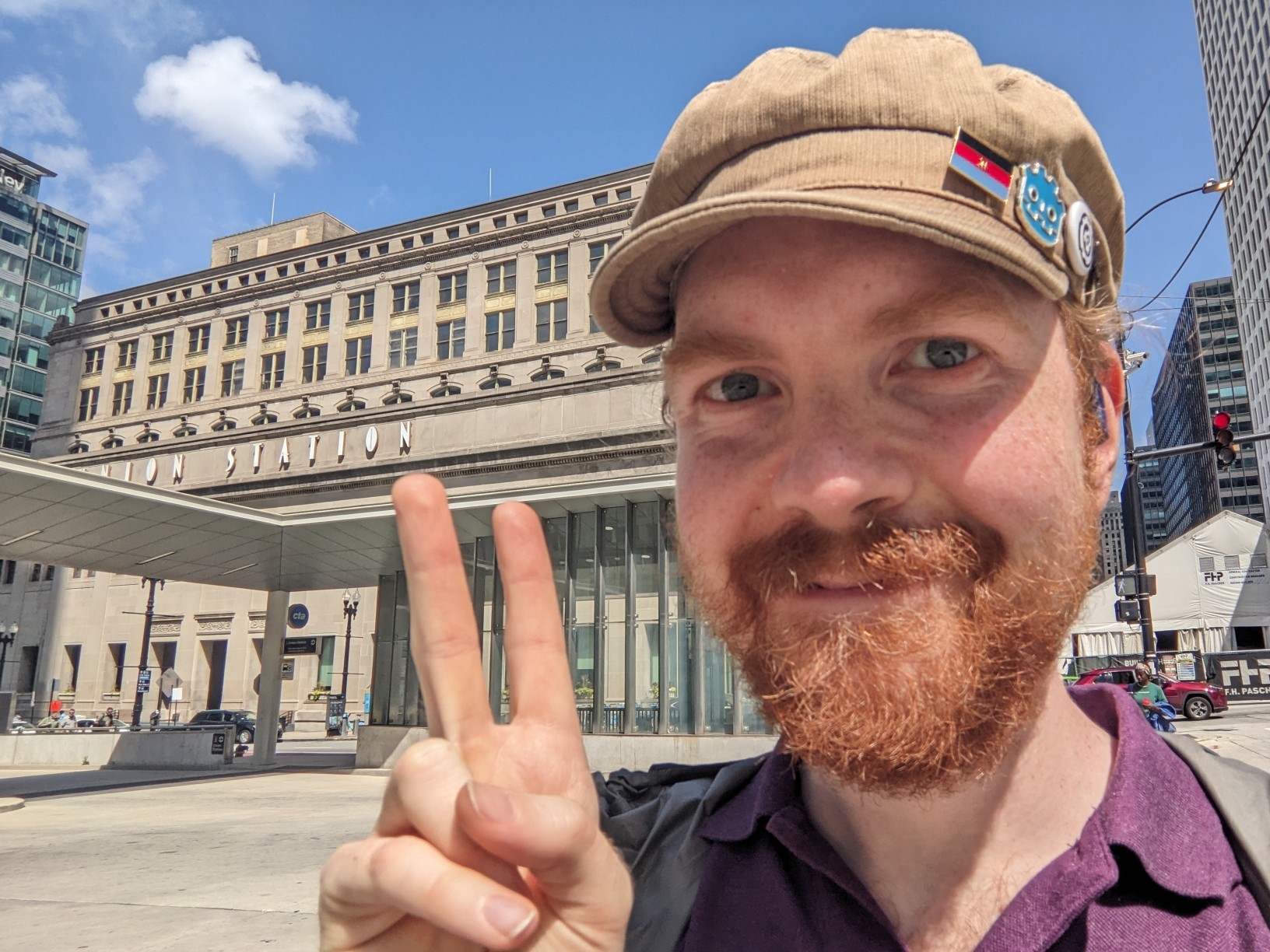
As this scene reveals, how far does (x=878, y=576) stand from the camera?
1208mm

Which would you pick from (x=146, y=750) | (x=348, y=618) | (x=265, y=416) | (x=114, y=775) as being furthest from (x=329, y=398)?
(x=114, y=775)

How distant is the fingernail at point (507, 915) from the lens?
3.05ft

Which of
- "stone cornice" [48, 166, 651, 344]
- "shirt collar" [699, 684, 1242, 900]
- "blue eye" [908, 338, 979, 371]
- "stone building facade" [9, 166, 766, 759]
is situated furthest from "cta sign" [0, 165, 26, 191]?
"blue eye" [908, 338, 979, 371]

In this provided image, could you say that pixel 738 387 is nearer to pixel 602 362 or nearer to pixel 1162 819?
pixel 1162 819

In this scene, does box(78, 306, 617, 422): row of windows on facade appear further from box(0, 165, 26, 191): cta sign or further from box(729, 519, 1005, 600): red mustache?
box(729, 519, 1005, 600): red mustache

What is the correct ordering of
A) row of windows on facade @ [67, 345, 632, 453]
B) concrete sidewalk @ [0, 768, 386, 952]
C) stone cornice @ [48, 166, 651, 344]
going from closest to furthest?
concrete sidewalk @ [0, 768, 386, 952] < row of windows on facade @ [67, 345, 632, 453] < stone cornice @ [48, 166, 651, 344]

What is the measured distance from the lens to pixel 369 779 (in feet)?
62.7

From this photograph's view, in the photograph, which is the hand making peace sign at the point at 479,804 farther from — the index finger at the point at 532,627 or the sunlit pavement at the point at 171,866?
the sunlit pavement at the point at 171,866

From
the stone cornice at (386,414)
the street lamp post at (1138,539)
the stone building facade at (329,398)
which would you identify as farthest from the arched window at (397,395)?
the street lamp post at (1138,539)

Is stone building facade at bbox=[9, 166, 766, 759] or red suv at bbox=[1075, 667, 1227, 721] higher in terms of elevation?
stone building facade at bbox=[9, 166, 766, 759]

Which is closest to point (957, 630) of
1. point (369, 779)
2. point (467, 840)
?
point (467, 840)

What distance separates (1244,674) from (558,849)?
37.6m

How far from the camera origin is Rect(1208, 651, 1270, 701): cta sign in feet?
101

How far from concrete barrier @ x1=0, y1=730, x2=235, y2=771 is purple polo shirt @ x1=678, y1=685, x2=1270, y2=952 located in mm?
25086
